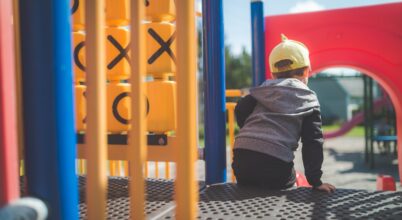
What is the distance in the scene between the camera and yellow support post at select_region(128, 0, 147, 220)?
72cm

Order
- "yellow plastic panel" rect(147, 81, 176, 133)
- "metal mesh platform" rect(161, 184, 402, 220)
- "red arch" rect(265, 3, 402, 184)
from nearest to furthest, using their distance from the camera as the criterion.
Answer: "metal mesh platform" rect(161, 184, 402, 220), "yellow plastic panel" rect(147, 81, 176, 133), "red arch" rect(265, 3, 402, 184)

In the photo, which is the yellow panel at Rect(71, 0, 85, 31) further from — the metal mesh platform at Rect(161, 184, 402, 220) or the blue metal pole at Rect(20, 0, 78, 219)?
the blue metal pole at Rect(20, 0, 78, 219)

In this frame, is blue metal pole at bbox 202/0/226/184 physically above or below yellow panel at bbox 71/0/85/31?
below

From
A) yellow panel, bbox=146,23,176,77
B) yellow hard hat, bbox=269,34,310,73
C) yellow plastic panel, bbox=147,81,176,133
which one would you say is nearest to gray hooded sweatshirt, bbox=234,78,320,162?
Result: yellow hard hat, bbox=269,34,310,73

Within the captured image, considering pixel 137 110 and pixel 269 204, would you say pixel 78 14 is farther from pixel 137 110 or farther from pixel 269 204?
pixel 137 110

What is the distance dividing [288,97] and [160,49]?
708mm

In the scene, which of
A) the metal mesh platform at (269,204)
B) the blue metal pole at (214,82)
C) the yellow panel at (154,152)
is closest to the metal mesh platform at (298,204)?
the metal mesh platform at (269,204)

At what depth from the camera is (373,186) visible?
4.69 meters

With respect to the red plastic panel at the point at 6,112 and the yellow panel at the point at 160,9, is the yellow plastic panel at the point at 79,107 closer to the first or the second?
the yellow panel at the point at 160,9

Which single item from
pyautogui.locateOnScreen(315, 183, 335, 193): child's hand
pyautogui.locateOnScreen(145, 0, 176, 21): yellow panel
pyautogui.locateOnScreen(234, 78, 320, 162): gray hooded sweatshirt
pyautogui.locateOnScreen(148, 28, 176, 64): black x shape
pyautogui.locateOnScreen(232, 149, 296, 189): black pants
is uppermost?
pyautogui.locateOnScreen(145, 0, 176, 21): yellow panel

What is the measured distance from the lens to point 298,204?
1383 mm

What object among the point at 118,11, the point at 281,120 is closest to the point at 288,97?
the point at 281,120

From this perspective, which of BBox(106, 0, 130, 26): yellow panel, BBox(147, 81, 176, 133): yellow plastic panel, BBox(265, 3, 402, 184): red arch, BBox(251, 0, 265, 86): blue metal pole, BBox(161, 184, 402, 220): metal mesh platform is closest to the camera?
BBox(161, 184, 402, 220): metal mesh platform

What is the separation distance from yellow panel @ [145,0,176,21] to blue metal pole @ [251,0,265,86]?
0.69 meters
